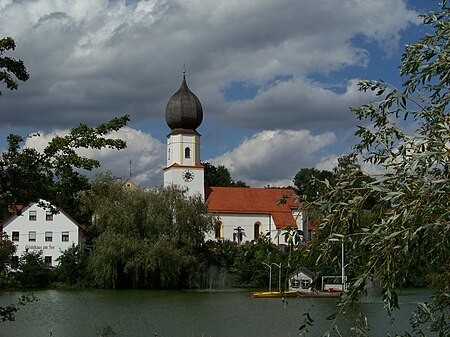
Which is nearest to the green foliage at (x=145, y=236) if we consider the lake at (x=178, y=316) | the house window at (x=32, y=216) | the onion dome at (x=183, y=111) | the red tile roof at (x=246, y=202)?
the lake at (x=178, y=316)

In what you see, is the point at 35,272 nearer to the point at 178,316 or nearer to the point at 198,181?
the point at 198,181

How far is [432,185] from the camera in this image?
15.6ft

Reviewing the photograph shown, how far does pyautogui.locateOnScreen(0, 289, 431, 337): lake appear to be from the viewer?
22.2 m

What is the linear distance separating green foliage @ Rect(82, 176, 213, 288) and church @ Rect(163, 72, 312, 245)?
20041 millimetres

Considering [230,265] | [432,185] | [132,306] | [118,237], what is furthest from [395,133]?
[230,265]

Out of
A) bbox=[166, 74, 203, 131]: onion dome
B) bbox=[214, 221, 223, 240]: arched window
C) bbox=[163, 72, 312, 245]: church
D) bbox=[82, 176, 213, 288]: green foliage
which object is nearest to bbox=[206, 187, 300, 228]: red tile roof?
bbox=[163, 72, 312, 245]: church

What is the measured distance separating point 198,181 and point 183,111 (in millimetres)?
6881

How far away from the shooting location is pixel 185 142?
67.9 m

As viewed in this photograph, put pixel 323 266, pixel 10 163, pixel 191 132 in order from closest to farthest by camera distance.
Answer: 1. pixel 323 266
2. pixel 10 163
3. pixel 191 132

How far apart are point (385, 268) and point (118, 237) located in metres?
39.3

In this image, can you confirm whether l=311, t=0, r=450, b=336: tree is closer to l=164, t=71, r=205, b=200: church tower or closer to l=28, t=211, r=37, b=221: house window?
l=28, t=211, r=37, b=221: house window

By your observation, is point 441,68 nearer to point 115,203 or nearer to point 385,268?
point 385,268

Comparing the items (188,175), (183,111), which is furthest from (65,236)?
(183,111)

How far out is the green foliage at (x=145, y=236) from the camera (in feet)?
141
